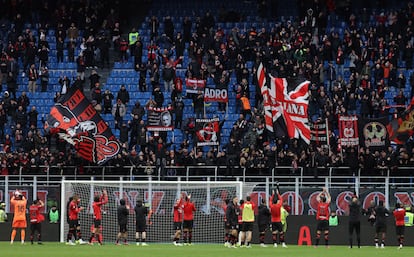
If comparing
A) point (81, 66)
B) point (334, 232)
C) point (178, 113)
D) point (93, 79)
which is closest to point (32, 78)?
point (81, 66)

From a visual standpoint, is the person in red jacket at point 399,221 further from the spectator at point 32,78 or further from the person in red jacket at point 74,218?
the spectator at point 32,78

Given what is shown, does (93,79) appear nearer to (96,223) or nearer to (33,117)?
(33,117)

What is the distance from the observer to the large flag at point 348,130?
46562 millimetres

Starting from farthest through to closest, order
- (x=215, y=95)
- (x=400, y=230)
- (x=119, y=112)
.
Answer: (x=119, y=112), (x=215, y=95), (x=400, y=230)

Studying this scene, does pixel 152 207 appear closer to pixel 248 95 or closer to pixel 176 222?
pixel 176 222

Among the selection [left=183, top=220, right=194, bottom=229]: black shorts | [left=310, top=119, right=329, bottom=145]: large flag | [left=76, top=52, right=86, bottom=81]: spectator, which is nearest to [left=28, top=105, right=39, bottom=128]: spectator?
[left=76, top=52, right=86, bottom=81]: spectator

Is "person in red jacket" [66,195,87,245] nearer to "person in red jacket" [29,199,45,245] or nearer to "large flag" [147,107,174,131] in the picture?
"person in red jacket" [29,199,45,245]

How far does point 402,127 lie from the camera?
47406mm

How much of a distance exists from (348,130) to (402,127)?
219 cm

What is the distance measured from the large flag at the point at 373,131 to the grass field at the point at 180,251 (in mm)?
4172

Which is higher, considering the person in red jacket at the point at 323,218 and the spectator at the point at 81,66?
the spectator at the point at 81,66

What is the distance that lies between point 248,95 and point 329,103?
4363 mm

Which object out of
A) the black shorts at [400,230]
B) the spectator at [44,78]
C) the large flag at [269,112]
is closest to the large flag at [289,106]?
the large flag at [269,112]

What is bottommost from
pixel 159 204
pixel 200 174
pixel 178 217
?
pixel 178 217
